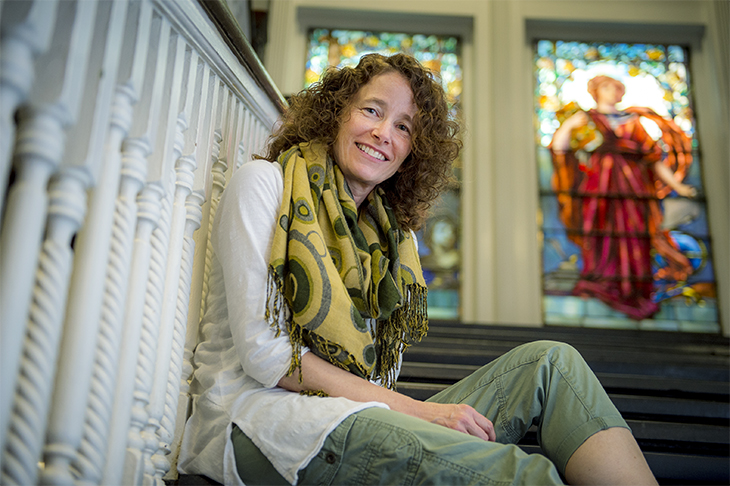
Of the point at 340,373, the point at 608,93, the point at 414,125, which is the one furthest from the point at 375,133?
the point at 608,93

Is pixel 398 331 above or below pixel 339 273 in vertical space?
below

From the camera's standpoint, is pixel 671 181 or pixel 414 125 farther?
pixel 671 181

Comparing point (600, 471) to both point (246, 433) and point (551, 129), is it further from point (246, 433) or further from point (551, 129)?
point (551, 129)

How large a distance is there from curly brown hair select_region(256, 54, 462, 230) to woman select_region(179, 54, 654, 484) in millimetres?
47

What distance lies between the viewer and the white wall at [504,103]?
433cm

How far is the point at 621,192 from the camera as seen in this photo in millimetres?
4570

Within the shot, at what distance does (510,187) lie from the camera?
177 inches

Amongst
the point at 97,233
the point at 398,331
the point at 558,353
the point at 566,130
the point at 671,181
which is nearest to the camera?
the point at 97,233

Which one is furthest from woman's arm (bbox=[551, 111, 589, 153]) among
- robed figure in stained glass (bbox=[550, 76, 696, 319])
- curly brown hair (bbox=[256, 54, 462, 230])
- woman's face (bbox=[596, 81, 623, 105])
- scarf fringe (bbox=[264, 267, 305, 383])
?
scarf fringe (bbox=[264, 267, 305, 383])

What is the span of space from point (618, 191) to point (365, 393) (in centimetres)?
426

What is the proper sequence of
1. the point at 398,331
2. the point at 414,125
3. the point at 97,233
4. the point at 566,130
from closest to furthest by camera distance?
the point at 97,233 → the point at 398,331 → the point at 414,125 → the point at 566,130

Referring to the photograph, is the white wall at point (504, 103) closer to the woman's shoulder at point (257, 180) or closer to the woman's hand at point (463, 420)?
the woman's hand at point (463, 420)

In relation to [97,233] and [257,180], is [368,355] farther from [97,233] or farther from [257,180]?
[97,233]

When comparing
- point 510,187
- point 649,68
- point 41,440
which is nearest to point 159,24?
point 41,440
